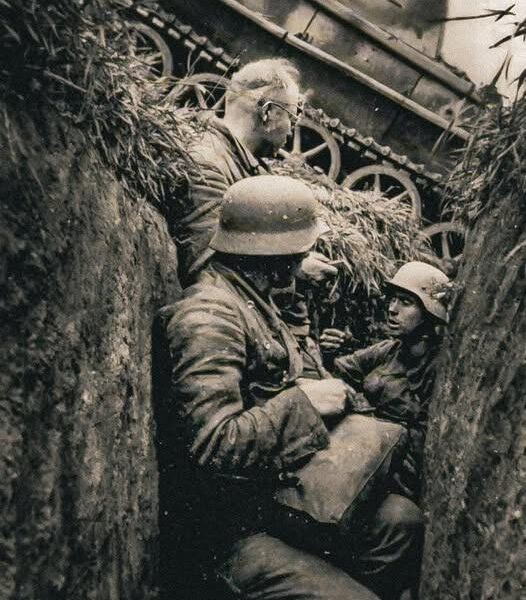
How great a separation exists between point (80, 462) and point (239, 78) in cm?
309

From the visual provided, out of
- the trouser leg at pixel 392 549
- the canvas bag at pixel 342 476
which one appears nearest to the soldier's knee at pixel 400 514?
the trouser leg at pixel 392 549

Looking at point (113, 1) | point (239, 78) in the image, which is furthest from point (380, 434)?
point (239, 78)

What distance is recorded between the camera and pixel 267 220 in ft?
10.1

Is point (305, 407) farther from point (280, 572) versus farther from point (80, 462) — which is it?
point (80, 462)

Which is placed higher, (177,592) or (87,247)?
(87,247)

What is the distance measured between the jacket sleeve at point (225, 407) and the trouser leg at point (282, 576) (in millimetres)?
356

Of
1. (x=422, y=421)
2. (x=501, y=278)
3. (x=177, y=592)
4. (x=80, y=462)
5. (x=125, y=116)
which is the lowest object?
(x=177, y=592)

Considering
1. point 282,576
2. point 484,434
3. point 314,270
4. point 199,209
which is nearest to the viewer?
point 484,434

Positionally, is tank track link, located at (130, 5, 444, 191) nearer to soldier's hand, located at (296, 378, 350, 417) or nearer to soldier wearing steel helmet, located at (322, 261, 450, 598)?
soldier wearing steel helmet, located at (322, 261, 450, 598)

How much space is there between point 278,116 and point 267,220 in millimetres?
1736

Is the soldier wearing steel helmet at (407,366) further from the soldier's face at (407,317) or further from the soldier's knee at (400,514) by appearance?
the soldier's knee at (400,514)

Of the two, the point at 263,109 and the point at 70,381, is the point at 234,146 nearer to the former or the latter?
the point at 263,109

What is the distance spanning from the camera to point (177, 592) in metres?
3.13

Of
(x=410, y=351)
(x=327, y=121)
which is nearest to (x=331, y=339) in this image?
(x=410, y=351)
